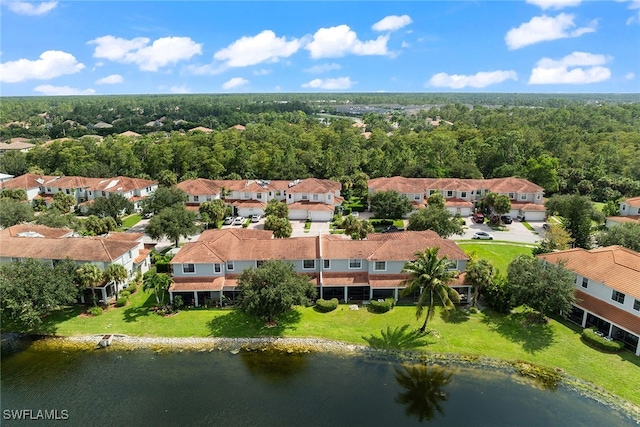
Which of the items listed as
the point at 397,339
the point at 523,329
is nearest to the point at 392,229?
the point at 523,329

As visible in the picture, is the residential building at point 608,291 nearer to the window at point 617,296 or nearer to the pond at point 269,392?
the window at point 617,296

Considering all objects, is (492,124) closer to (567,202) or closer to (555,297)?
(567,202)

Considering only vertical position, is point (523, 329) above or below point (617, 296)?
below

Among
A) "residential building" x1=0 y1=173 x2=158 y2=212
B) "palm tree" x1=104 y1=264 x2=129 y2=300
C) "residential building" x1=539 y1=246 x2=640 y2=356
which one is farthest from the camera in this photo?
"residential building" x1=0 y1=173 x2=158 y2=212

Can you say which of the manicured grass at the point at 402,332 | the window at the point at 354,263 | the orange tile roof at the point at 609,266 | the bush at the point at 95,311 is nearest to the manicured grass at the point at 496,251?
the orange tile roof at the point at 609,266

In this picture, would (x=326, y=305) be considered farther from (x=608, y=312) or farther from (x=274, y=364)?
(x=608, y=312)

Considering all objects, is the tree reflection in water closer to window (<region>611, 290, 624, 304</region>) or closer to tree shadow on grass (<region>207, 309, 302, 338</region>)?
tree shadow on grass (<region>207, 309, 302, 338</region>)

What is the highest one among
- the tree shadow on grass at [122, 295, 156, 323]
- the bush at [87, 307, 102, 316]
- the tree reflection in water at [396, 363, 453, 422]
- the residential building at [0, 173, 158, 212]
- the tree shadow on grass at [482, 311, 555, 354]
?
the residential building at [0, 173, 158, 212]

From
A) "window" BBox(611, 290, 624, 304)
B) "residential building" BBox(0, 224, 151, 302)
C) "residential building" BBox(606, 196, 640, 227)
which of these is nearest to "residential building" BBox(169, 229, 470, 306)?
"residential building" BBox(0, 224, 151, 302)
